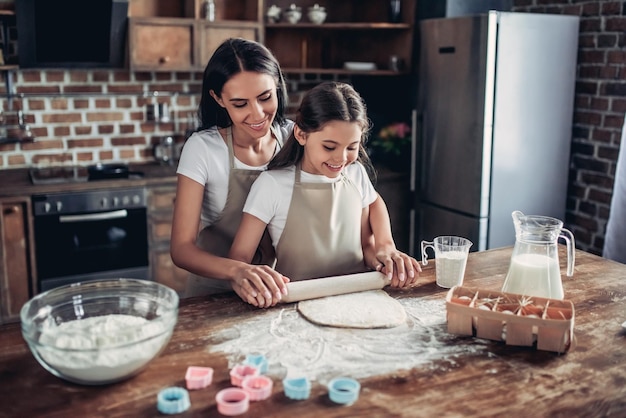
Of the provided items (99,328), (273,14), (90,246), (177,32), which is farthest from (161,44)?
(99,328)

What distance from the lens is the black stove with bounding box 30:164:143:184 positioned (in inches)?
138

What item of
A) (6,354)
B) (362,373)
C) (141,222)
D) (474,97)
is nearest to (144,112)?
(141,222)

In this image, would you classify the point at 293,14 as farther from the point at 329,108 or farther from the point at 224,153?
the point at 329,108

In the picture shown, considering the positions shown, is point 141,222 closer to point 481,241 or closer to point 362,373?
point 481,241

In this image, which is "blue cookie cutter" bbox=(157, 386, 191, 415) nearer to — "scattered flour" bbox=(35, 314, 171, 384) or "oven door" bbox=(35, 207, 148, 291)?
"scattered flour" bbox=(35, 314, 171, 384)

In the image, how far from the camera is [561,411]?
47.1 inches

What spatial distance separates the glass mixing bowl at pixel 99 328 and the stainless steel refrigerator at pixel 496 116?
243 cm

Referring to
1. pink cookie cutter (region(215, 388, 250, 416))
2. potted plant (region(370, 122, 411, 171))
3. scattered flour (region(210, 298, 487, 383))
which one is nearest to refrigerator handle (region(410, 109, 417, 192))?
potted plant (region(370, 122, 411, 171))

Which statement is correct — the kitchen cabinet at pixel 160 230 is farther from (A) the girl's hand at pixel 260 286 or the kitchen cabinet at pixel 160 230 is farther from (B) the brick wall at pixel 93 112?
(A) the girl's hand at pixel 260 286

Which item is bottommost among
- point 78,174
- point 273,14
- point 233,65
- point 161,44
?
point 78,174

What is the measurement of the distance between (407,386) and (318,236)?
2.42 ft

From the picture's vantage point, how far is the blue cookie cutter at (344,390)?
1206mm

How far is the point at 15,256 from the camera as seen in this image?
11.2ft

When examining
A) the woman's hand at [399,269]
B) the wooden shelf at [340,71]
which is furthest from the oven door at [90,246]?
the woman's hand at [399,269]
